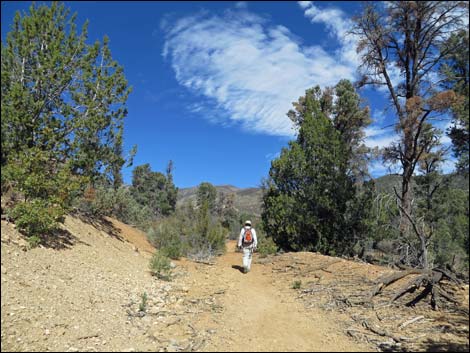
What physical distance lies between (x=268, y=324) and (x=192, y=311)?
1569 millimetres

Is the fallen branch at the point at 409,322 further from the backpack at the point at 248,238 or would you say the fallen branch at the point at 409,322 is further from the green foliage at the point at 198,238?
the green foliage at the point at 198,238

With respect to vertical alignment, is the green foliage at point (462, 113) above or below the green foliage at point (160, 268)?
above

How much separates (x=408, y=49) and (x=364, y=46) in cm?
158

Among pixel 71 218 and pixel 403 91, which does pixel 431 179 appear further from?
pixel 71 218

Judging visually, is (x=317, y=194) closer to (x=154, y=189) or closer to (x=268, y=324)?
(x=268, y=324)

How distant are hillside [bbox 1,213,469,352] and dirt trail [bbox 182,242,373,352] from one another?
0.06ft

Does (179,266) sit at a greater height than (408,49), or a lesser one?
lesser

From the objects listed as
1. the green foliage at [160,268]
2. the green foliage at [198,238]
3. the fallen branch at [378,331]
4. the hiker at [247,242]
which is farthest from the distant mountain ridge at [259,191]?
the green foliage at [160,268]

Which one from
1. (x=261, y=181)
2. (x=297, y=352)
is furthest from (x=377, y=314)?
(x=261, y=181)

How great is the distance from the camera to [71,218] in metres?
12.1

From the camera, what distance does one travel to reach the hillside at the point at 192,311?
5031 millimetres

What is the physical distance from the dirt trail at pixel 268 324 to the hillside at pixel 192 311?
0.7 inches

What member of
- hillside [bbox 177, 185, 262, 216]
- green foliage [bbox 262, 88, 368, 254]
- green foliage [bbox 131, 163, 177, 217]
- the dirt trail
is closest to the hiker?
the dirt trail

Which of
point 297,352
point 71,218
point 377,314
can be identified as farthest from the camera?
point 71,218
